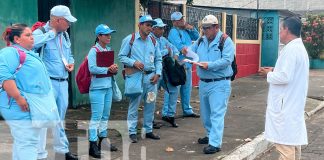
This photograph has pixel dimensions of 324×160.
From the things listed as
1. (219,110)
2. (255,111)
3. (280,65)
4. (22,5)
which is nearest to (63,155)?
(219,110)

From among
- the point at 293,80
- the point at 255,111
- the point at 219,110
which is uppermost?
the point at 293,80

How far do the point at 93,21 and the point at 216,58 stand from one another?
13.0ft

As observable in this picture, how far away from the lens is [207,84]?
247 inches

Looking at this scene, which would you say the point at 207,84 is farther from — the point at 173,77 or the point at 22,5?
the point at 22,5

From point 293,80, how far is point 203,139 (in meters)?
2.25

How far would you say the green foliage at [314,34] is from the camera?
2169 cm

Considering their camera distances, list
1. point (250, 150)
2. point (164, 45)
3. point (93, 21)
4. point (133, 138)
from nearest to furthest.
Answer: point (250, 150) → point (133, 138) → point (164, 45) → point (93, 21)

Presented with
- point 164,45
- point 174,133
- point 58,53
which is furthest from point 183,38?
point 58,53

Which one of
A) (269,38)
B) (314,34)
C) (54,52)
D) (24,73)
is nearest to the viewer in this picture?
(24,73)

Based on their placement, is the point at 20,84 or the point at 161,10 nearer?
the point at 20,84

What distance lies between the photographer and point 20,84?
423 centimetres

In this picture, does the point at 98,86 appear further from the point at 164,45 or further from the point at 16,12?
the point at 16,12

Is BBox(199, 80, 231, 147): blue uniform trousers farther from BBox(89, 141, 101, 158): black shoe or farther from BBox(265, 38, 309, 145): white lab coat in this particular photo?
BBox(89, 141, 101, 158): black shoe

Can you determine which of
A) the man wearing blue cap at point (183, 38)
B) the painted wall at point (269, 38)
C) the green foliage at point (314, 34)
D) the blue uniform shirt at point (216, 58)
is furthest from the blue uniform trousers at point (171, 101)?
the green foliage at point (314, 34)
